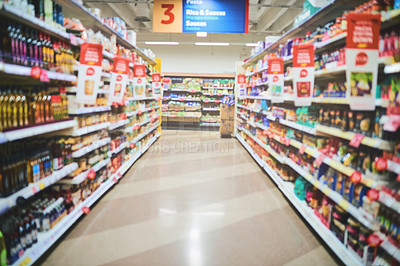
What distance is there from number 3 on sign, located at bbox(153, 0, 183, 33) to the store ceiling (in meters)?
3.16

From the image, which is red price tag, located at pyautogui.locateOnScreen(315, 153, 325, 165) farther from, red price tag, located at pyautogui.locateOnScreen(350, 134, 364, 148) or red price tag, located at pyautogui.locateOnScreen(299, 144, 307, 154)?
red price tag, located at pyautogui.locateOnScreen(350, 134, 364, 148)

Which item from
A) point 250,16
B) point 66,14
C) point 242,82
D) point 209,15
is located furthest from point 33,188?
point 250,16

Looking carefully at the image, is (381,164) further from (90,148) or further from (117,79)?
(117,79)

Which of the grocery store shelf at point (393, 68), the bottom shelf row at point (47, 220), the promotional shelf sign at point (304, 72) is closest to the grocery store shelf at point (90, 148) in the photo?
the bottom shelf row at point (47, 220)

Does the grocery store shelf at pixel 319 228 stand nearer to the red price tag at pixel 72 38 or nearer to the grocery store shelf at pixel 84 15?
the red price tag at pixel 72 38

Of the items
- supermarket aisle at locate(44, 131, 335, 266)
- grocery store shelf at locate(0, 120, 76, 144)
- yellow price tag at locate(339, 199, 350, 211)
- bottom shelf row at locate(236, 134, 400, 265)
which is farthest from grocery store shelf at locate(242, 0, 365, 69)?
grocery store shelf at locate(0, 120, 76, 144)

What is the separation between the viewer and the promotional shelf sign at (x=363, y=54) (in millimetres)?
2176

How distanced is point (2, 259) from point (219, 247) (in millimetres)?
1836

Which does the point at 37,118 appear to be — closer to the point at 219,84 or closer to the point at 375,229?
the point at 375,229

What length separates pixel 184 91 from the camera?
1286cm

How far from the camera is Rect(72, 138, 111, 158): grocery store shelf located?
3.33 metres

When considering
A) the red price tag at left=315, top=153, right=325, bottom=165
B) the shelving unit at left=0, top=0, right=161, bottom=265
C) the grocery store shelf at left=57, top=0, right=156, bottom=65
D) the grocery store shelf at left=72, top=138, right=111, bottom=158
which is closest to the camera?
the shelving unit at left=0, top=0, right=161, bottom=265

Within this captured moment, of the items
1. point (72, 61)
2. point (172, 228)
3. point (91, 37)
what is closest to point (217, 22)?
point (91, 37)

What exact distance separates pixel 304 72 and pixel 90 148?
280 centimetres
